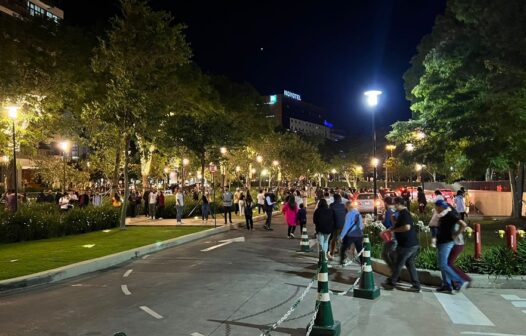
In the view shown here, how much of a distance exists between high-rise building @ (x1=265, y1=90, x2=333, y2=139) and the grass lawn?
128 m

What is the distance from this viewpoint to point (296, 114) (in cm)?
16388

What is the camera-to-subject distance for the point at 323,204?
13.6 metres

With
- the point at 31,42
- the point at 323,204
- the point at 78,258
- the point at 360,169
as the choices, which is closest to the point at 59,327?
the point at 78,258

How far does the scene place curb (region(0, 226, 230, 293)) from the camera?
34.4 ft

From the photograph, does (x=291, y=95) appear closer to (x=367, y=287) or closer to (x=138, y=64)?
(x=138, y=64)

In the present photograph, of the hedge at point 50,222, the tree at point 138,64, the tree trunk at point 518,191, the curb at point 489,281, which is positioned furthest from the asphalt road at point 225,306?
the tree trunk at point 518,191

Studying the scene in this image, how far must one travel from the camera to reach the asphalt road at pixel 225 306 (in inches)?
287

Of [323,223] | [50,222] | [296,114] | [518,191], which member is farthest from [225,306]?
[296,114]

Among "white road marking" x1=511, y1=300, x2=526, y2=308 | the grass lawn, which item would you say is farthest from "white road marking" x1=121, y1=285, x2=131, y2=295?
"white road marking" x1=511, y1=300, x2=526, y2=308

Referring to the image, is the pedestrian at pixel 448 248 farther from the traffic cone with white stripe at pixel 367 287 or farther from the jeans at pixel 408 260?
the traffic cone with white stripe at pixel 367 287

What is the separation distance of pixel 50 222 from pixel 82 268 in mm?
7845

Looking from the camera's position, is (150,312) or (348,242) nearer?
(150,312)

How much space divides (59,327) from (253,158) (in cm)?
4697

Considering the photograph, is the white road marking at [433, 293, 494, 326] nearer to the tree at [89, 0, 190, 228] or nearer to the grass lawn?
the grass lawn
